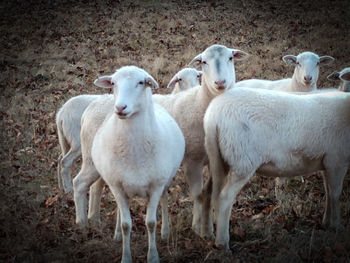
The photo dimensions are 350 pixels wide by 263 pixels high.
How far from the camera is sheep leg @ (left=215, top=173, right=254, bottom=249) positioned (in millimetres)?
4012

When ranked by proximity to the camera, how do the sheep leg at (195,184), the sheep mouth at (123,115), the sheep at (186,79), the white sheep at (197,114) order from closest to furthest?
1. the sheep mouth at (123,115)
2. the sheep leg at (195,184)
3. the white sheep at (197,114)
4. the sheep at (186,79)

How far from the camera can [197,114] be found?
5109mm

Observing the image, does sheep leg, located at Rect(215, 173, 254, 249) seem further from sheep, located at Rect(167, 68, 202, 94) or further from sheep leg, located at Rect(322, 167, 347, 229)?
sheep, located at Rect(167, 68, 202, 94)

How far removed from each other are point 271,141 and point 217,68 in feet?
4.56

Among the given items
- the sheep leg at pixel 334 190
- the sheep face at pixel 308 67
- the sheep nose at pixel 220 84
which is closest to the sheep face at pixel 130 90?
the sheep nose at pixel 220 84

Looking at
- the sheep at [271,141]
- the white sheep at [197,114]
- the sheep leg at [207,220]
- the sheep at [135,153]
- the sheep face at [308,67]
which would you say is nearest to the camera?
the sheep at [135,153]

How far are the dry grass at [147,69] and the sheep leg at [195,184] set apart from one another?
147 mm

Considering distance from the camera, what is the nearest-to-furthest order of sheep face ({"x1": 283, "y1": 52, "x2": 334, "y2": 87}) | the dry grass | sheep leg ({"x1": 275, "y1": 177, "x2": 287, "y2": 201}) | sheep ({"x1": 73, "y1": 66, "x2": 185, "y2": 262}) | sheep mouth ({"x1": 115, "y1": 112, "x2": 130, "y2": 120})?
1. sheep mouth ({"x1": 115, "y1": 112, "x2": 130, "y2": 120})
2. sheep ({"x1": 73, "y1": 66, "x2": 185, "y2": 262})
3. the dry grass
4. sheep leg ({"x1": 275, "y1": 177, "x2": 287, "y2": 201})
5. sheep face ({"x1": 283, "y1": 52, "x2": 334, "y2": 87})

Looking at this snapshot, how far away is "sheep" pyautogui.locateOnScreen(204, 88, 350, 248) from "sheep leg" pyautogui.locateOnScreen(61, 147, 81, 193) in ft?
9.17

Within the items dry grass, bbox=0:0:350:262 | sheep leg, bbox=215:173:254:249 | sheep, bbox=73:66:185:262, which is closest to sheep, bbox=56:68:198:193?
dry grass, bbox=0:0:350:262

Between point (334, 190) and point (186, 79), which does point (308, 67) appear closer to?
point (186, 79)

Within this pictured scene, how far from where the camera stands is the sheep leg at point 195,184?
15.6 feet

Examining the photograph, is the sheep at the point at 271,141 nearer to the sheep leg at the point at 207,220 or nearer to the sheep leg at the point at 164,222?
the sheep leg at the point at 207,220

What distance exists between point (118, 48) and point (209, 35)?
3.81 meters
